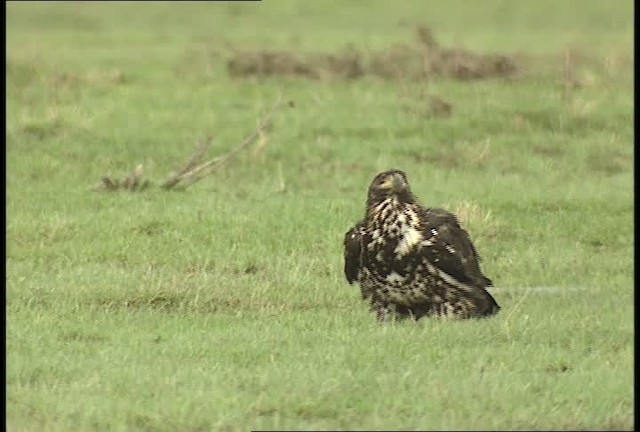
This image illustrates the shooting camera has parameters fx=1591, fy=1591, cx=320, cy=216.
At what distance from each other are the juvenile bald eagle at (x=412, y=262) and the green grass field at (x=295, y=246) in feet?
0.53

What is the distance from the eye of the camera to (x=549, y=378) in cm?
749

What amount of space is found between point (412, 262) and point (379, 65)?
38.7 feet

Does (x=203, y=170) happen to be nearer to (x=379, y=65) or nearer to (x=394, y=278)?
(x=394, y=278)

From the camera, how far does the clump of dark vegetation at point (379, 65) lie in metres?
19.7

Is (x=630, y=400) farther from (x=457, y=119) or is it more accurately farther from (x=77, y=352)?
(x=457, y=119)

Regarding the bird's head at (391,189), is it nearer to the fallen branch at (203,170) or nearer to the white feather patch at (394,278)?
the white feather patch at (394,278)

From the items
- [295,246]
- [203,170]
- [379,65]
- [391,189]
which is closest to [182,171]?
[203,170]

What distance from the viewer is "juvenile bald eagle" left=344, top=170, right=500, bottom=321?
8.98m

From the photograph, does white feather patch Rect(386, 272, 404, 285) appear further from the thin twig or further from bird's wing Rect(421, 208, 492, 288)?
the thin twig

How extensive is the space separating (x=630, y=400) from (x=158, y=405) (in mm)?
2097

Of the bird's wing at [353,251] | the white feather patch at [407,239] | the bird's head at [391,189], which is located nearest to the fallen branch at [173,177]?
the bird's wing at [353,251]

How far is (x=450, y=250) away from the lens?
356 inches

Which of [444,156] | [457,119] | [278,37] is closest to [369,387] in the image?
[444,156]

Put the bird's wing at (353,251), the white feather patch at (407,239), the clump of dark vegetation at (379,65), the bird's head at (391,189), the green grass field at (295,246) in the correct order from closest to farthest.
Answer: the green grass field at (295,246) < the white feather patch at (407,239) < the bird's head at (391,189) < the bird's wing at (353,251) < the clump of dark vegetation at (379,65)
